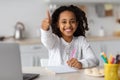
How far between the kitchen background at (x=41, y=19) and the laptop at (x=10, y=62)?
223 centimetres

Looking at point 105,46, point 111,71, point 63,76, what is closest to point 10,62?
point 63,76

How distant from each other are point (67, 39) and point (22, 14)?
2192 millimetres

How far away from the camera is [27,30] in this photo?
154 inches

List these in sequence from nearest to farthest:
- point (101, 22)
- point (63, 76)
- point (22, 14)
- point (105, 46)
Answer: point (63, 76) → point (105, 46) → point (22, 14) → point (101, 22)

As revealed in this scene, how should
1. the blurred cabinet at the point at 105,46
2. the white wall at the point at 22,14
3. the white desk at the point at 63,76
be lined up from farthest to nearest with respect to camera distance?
the white wall at the point at 22,14, the blurred cabinet at the point at 105,46, the white desk at the point at 63,76

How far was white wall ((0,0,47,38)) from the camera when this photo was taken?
383 cm

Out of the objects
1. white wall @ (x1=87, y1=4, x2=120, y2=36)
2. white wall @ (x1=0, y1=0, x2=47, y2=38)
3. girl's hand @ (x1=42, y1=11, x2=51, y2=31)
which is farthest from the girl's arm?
white wall @ (x1=87, y1=4, x2=120, y2=36)

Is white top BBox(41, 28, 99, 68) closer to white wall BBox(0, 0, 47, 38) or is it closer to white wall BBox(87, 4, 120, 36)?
white wall BBox(0, 0, 47, 38)

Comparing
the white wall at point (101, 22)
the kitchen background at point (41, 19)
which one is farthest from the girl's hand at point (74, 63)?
the white wall at point (101, 22)

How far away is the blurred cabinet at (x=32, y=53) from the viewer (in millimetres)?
3424

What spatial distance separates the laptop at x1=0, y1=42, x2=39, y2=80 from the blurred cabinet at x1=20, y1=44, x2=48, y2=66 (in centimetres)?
225

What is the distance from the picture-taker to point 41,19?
3.96 metres

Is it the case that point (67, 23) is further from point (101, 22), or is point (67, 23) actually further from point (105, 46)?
point (101, 22)

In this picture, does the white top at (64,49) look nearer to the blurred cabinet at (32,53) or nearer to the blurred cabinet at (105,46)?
the blurred cabinet at (32,53)
